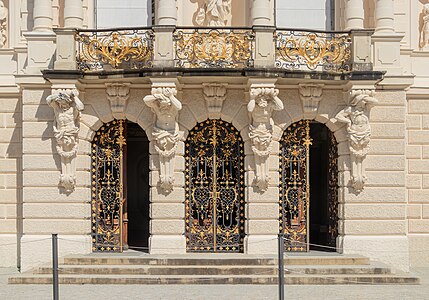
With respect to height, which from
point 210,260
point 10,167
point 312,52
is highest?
point 312,52

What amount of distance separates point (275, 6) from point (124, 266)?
7996mm

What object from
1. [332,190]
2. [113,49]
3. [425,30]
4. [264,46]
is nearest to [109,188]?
[113,49]

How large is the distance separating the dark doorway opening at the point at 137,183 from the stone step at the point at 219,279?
8.91m

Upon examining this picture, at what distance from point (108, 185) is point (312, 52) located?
20.2ft

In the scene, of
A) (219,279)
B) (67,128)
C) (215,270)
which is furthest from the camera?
(67,128)

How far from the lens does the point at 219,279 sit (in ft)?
59.9

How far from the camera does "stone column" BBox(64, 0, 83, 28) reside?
68.3 ft

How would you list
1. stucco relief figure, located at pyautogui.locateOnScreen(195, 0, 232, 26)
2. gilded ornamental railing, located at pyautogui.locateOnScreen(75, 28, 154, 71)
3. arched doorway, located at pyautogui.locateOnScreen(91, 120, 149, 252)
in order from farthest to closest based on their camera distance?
stucco relief figure, located at pyautogui.locateOnScreen(195, 0, 232, 26) < arched doorway, located at pyautogui.locateOnScreen(91, 120, 149, 252) < gilded ornamental railing, located at pyautogui.locateOnScreen(75, 28, 154, 71)

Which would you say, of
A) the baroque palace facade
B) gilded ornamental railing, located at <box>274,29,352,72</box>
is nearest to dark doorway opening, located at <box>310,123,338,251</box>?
the baroque palace facade

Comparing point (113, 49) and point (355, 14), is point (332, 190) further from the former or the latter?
point (113, 49)

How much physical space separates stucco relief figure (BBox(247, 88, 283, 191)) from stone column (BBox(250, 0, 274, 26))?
6.02 feet

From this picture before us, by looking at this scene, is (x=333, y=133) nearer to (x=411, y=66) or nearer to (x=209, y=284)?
(x=411, y=66)

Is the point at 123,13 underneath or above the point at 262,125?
above

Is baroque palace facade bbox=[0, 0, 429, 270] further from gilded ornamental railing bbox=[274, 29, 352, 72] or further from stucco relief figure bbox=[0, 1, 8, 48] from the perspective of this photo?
stucco relief figure bbox=[0, 1, 8, 48]
